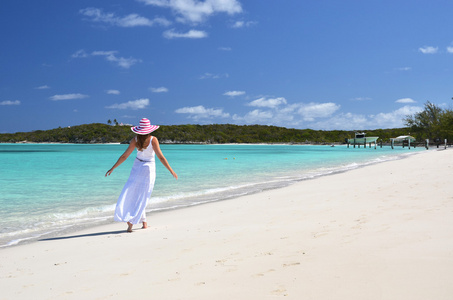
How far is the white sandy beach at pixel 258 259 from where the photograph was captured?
3.08 m

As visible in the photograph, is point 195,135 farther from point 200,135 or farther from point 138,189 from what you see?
point 138,189

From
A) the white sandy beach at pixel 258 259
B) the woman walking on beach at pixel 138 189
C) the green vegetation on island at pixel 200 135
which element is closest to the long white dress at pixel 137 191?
the woman walking on beach at pixel 138 189

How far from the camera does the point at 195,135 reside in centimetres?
17738

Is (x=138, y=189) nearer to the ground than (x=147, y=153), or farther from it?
A: nearer to the ground

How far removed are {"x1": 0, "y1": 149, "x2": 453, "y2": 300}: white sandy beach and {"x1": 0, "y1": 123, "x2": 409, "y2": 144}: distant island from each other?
160662 mm

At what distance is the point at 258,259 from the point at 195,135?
174369mm

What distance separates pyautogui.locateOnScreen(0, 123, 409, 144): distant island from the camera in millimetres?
171625

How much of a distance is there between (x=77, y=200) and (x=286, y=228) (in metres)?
8.38

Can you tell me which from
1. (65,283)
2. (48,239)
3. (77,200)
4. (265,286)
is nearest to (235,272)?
(265,286)

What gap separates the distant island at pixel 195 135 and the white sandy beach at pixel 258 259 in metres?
161

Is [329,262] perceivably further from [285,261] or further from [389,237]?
[389,237]

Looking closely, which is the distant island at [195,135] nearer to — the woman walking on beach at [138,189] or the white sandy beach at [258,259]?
the woman walking on beach at [138,189]

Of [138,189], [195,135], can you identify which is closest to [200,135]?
[195,135]

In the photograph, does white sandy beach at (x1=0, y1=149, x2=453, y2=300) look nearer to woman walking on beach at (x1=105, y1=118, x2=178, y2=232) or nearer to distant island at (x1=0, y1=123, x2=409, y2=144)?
woman walking on beach at (x1=105, y1=118, x2=178, y2=232)
